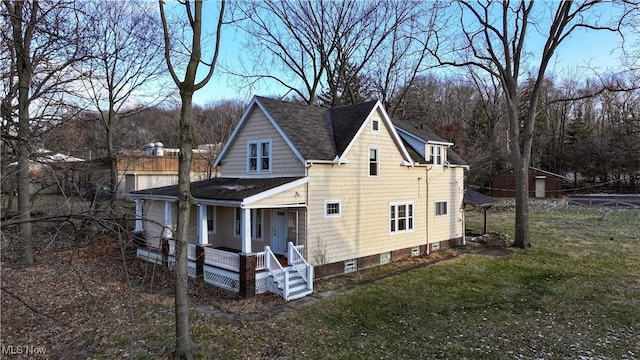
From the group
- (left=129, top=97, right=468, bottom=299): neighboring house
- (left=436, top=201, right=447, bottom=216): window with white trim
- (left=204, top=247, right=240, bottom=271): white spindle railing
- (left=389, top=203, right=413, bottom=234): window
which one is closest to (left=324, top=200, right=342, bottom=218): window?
(left=129, top=97, right=468, bottom=299): neighboring house

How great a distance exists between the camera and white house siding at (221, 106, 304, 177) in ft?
49.2

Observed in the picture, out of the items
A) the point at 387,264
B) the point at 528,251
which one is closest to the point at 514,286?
the point at 387,264

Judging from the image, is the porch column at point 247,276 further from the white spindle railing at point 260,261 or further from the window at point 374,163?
the window at point 374,163

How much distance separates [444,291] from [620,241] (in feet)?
51.2

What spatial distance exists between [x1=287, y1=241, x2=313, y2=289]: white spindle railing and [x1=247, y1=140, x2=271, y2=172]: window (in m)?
3.88

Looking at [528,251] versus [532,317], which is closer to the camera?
[532,317]

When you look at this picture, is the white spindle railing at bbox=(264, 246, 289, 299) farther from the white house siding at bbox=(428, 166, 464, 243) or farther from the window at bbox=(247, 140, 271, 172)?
the white house siding at bbox=(428, 166, 464, 243)

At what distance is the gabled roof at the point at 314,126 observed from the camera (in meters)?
14.9

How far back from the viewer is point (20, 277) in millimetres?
13352

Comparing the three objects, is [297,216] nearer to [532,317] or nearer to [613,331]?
[532,317]

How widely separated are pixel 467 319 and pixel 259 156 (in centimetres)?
987

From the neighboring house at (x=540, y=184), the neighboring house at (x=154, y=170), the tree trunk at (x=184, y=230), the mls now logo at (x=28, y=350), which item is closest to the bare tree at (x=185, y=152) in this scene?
the tree trunk at (x=184, y=230)

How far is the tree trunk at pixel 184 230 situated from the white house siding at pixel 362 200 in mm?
6896

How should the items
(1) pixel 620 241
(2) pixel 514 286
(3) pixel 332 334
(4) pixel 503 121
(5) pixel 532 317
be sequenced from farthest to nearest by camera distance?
1. (4) pixel 503 121
2. (1) pixel 620 241
3. (2) pixel 514 286
4. (5) pixel 532 317
5. (3) pixel 332 334
